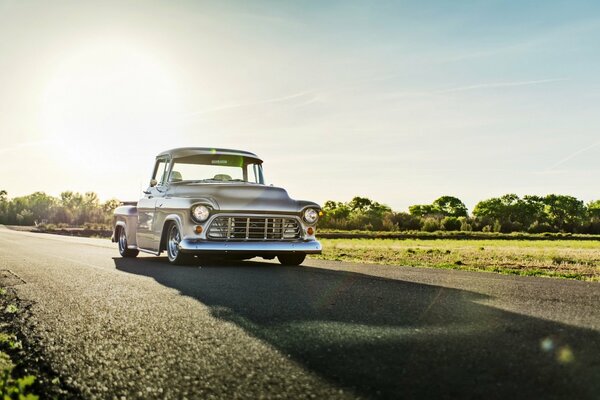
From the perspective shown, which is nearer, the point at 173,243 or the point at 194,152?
the point at 173,243

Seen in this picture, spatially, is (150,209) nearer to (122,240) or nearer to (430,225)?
(122,240)

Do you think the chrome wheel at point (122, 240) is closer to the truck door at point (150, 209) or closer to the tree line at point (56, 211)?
the truck door at point (150, 209)

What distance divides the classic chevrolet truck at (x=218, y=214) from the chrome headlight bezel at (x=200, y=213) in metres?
0.02

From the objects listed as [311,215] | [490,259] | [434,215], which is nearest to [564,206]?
[434,215]

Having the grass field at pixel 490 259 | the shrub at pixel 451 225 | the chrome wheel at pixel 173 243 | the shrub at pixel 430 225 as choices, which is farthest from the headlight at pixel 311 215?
the shrub at pixel 451 225

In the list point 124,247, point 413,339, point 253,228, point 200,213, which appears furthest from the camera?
point 124,247

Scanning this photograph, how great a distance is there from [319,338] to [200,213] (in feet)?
21.0

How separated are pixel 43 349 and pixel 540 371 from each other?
3314 mm

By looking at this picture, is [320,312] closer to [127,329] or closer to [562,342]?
[127,329]

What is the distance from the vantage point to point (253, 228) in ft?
36.0

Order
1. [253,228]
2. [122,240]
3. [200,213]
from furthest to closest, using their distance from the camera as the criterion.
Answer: [122,240] < [253,228] < [200,213]

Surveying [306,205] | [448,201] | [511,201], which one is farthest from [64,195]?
[306,205]

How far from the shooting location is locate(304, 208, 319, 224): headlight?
1145 cm

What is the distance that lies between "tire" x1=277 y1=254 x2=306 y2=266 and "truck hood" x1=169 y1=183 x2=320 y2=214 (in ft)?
3.13
